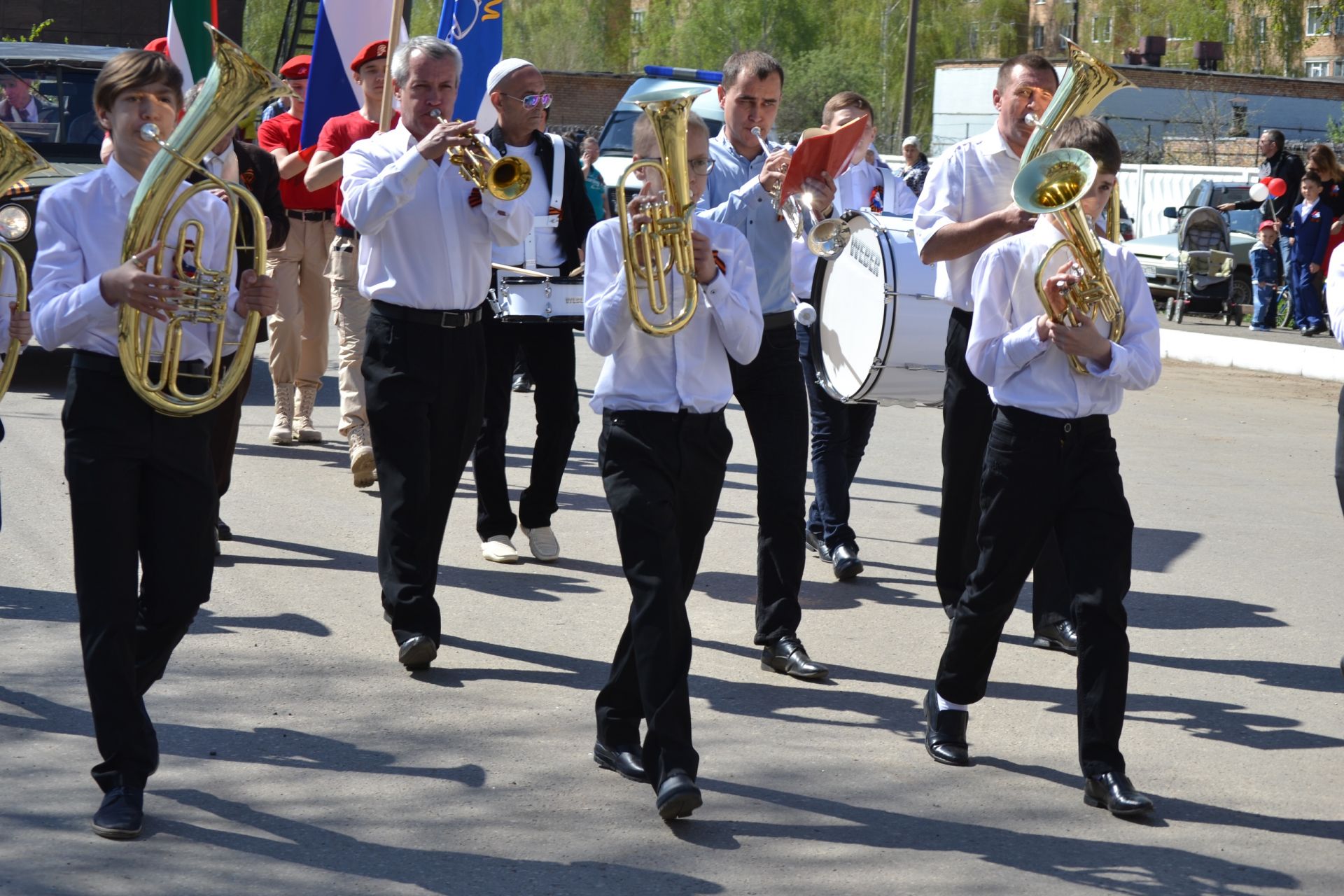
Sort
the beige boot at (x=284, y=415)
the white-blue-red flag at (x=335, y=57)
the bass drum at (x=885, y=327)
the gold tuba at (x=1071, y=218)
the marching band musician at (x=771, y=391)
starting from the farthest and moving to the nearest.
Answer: the beige boot at (x=284, y=415) → the white-blue-red flag at (x=335, y=57) → the bass drum at (x=885, y=327) → the marching band musician at (x=771, y=391) → the gold tuba at (x=1071, y=218)

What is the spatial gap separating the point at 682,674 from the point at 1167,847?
1.29 meters

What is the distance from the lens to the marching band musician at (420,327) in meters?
5.52

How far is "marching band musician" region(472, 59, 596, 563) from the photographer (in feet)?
22.5

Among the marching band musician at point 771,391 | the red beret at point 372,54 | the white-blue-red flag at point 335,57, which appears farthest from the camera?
the white-blue-red flag at point 335,57

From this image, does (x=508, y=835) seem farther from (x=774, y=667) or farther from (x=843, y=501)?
(x=843, y=501)

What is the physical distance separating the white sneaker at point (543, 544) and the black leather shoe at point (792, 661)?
1.68 meters

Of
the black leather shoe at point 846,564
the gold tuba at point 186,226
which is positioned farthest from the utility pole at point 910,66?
the gold tuba at point 186,226

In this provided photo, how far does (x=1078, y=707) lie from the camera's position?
14.7 ft

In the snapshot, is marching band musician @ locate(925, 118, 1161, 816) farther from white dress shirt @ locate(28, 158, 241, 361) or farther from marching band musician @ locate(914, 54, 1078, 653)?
white dress shirt @ locate(28, 158, 241, 361)

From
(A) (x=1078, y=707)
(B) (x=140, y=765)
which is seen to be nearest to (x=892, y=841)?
(A) (x=1078, y=707)

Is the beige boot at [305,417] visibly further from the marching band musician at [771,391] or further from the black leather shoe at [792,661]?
the black leather shoe at [792,661]

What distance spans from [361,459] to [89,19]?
26.2 m

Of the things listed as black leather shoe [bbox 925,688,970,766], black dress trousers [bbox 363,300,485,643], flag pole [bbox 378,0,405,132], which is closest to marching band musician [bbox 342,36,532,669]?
black dress trousers [bbox 363,300,485,643]

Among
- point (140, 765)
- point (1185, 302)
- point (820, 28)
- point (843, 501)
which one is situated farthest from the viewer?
point (820, 28)
